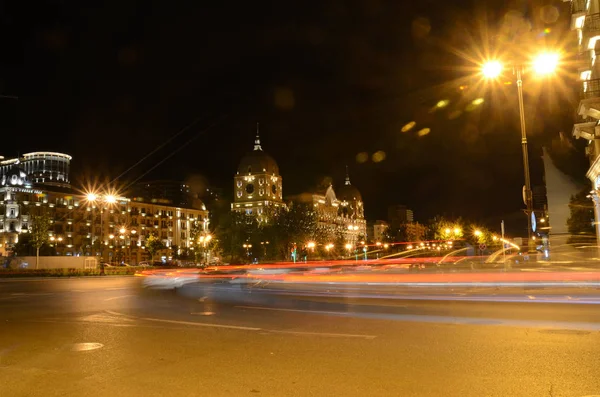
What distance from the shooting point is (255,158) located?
477 ft

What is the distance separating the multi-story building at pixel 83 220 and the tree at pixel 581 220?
66.7 m

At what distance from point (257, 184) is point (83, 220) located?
167 ft

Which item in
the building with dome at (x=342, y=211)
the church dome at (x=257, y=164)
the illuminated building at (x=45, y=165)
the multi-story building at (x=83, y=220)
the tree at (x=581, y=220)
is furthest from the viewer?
the building with dome at (x=342, y=211)

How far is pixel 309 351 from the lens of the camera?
836 cm

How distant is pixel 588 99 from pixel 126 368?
112 ft

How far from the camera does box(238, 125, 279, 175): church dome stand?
143 meters

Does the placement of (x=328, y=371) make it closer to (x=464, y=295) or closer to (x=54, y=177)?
(x=464, y=295)

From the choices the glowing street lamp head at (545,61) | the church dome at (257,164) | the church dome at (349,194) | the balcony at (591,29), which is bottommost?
the glowing street lamp head at (545,61)

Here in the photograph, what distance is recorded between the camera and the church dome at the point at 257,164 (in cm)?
14300

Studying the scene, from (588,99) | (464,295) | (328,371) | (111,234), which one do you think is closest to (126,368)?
(328,371)

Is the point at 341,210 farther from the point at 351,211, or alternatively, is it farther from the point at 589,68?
the point at 589,68

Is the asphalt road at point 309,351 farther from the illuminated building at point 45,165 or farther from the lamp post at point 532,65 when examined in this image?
the illuminated building at point 45,165

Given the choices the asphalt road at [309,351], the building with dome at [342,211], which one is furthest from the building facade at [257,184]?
the asphalt road at [309,351]

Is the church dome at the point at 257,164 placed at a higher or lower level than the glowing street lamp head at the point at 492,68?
higher
